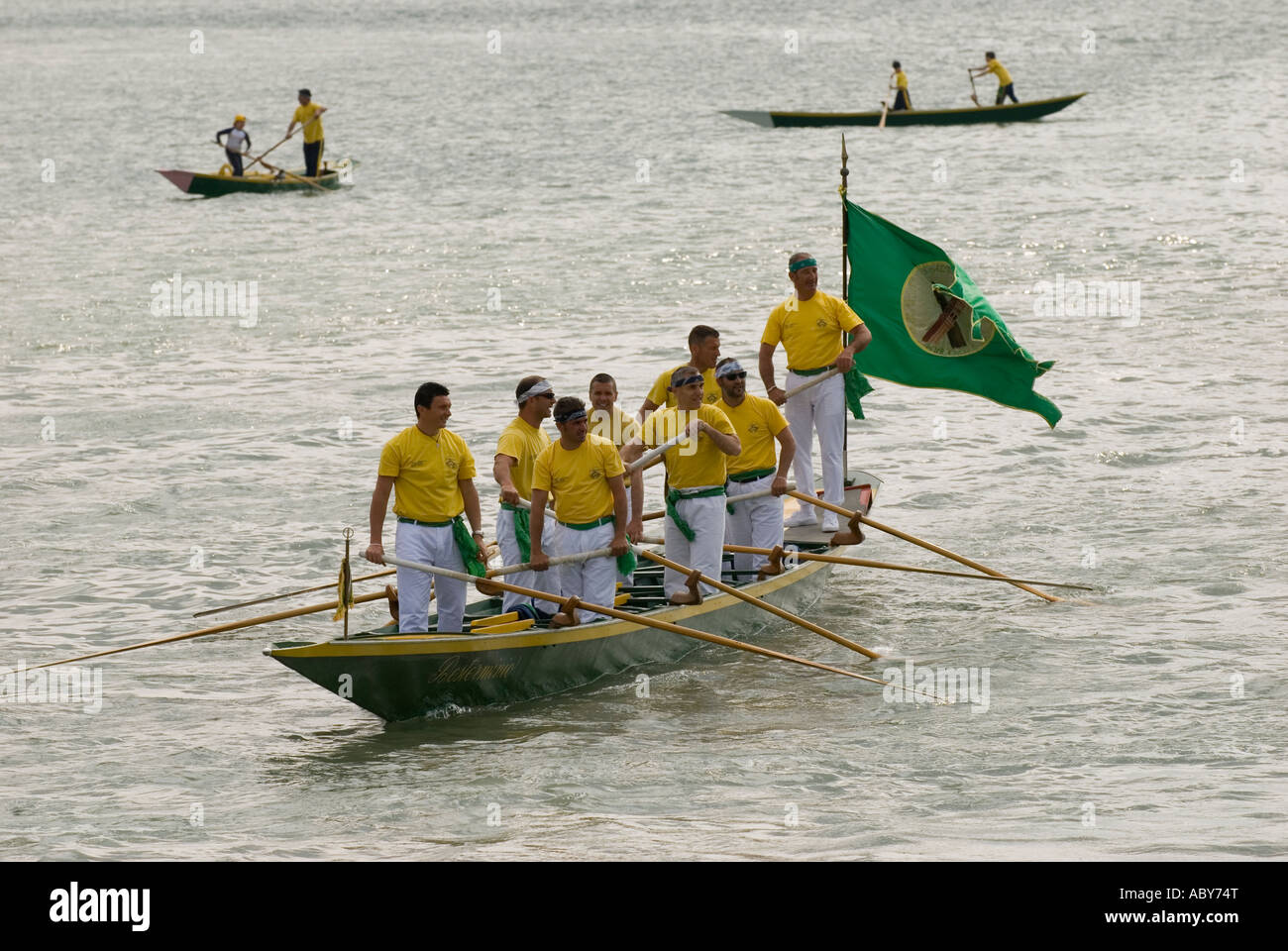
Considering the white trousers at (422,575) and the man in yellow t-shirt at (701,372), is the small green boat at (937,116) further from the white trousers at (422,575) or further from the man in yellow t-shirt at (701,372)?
the white trousers at (422,575)

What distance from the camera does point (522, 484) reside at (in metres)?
13.8

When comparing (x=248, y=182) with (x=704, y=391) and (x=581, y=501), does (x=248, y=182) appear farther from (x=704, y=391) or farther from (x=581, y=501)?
(x=581, y=501)

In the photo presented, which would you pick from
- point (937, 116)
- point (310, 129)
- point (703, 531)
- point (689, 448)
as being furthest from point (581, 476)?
point (937, 116)

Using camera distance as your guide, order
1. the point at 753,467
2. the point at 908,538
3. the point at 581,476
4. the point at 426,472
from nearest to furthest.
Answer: the point at 426,472
the point at 581,476
the point at 753,467
the point at 908,538

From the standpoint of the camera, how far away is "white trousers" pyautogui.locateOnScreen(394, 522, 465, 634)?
12.7 m

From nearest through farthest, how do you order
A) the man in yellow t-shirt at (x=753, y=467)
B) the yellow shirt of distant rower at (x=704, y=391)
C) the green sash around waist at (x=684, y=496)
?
the green sash around waist at (x=684, y=496), the man in yellow t-shirt at (x=753, y=467), the yellow shirt of distant rower at (x=704, y=391)

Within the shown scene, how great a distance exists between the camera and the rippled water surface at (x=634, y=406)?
11.9m

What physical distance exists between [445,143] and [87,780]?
125ft

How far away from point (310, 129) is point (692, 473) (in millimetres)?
27145

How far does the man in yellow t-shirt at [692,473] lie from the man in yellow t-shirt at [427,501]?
1.68 m
